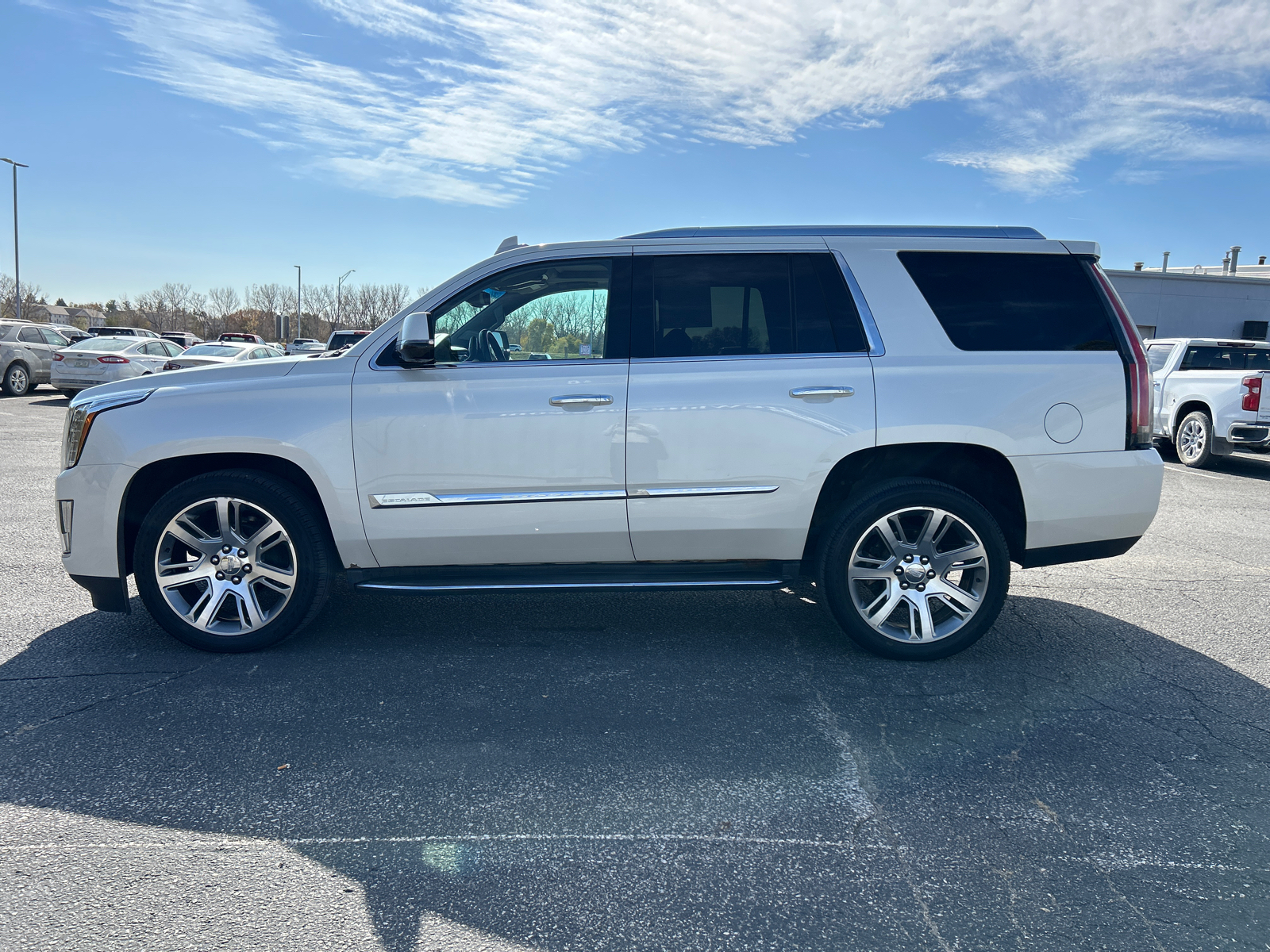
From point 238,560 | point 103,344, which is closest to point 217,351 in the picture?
point 103,344

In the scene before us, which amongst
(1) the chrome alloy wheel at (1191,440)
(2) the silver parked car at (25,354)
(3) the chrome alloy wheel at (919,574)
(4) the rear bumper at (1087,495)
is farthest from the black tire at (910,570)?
(2) the silver parked car at (25,354)

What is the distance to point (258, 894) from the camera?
2447mm

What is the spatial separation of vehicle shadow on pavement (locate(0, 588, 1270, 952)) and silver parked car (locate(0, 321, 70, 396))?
19.5 meters

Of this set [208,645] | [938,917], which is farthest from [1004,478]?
[208,645]

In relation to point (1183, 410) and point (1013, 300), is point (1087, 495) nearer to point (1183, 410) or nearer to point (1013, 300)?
point (1013, 300)

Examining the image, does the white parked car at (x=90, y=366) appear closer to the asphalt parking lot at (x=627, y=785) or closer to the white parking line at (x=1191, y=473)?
the asphalt parking lot at (x=627, y=785)

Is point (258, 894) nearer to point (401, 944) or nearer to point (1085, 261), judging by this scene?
point (401, 944)

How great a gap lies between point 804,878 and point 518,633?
2415 mm

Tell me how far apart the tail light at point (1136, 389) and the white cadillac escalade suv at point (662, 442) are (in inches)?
0.6

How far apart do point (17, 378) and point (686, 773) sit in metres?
22.9

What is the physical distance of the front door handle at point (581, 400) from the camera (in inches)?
163

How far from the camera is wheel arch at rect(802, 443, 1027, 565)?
14.2 ft

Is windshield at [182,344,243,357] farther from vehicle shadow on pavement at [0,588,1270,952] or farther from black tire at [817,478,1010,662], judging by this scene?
black tire at [817,478,1010,662]

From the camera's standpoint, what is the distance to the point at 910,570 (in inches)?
170
